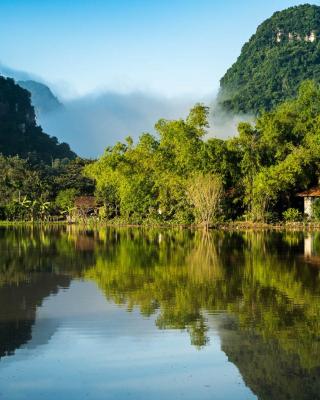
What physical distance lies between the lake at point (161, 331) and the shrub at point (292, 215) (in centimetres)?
2622

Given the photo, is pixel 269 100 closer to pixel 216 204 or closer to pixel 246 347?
pixel 216 204

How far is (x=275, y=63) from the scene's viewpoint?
400ft

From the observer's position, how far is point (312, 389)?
25.6 ft

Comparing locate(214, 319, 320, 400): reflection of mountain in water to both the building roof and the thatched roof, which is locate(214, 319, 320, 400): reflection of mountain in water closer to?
the building roof

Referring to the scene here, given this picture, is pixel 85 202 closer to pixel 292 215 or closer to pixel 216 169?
pixel 216 169

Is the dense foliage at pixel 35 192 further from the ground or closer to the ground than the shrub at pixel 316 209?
further from the ground

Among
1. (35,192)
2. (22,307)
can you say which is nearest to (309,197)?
(35,192)

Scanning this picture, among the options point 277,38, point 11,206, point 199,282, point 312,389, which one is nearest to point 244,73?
point 277,38

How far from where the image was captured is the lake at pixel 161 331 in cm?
805

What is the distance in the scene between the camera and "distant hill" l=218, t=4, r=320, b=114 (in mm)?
115413

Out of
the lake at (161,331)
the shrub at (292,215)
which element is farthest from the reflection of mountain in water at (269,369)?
the shrub at (292,215)

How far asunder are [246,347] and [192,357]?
964 mm

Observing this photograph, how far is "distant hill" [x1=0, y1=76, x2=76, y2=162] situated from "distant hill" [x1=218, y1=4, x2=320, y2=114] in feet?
114

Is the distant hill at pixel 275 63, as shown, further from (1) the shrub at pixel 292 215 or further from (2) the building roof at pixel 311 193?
(1) the shrub at pixel 292 215
